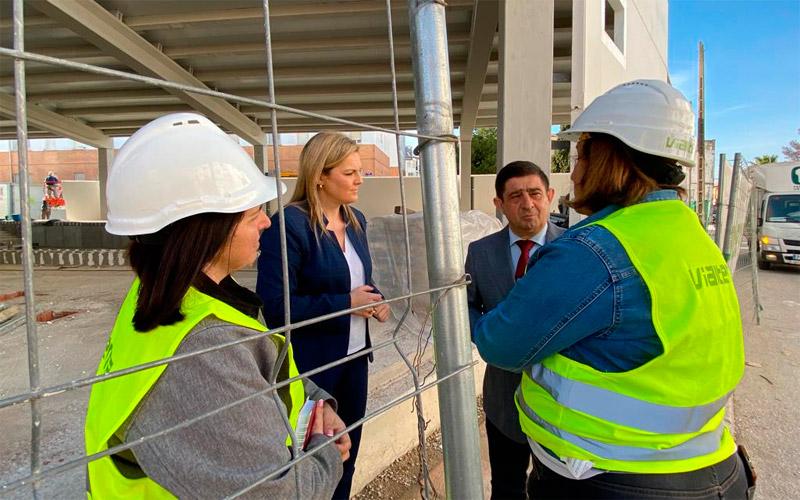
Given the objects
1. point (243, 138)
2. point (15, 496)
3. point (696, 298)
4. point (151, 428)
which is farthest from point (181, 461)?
point (243, 138)

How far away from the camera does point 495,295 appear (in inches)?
82.1

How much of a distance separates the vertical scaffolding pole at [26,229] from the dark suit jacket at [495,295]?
1.63 meters

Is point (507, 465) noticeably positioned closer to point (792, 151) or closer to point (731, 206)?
point (731, 206)

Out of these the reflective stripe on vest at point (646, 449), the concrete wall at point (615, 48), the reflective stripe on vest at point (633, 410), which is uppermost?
the concrete wall at point (615, 48)

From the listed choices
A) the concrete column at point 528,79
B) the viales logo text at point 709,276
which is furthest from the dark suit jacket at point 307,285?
the concrete column at point 528,79

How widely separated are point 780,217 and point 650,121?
16.0m

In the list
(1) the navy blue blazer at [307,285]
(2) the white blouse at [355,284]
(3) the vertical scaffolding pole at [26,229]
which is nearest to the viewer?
(3) the vertical scaffolding pole at [26,229]

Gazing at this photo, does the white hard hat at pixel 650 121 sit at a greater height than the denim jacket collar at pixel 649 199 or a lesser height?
greater

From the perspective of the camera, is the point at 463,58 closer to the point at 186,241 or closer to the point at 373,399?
the point at 373,399

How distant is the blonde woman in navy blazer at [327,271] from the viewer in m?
1.82

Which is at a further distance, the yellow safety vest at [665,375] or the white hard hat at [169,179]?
the yellow safety vest at [665,375]

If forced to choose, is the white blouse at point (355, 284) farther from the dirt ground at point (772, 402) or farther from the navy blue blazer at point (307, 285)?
the dirt ground at point (772, 402)

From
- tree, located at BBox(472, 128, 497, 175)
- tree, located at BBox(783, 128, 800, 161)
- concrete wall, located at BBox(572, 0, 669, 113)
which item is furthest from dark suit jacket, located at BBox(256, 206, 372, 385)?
tree, located at BBox(783, 128, 800, 161)

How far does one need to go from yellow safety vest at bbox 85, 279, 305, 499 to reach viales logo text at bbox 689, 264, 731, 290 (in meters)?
0.98
